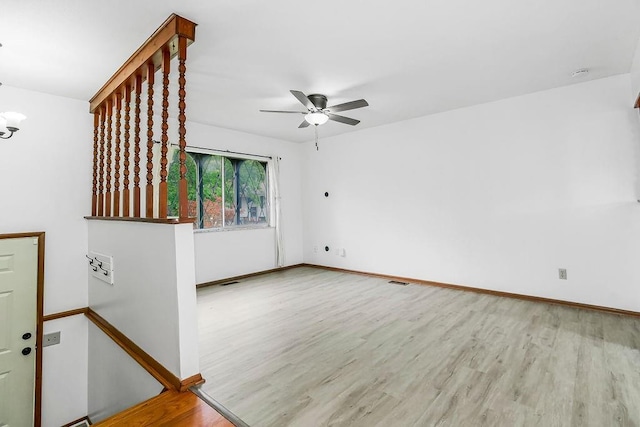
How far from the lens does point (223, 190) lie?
5.22 metres

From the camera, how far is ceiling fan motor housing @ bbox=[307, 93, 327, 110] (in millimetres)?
3465

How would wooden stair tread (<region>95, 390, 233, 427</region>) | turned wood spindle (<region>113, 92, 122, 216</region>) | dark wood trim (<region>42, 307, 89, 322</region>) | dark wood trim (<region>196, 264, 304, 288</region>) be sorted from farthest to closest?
dark wood trim (<region>196, 264, 304, 288</region>)
dark wood trim (<region>42, 307, 89, 322</region>)
turned wood spindle (<region>113, 92, 122, 216</region>)
wooden stair tread (<region>95, 390, 233, 427</region>)

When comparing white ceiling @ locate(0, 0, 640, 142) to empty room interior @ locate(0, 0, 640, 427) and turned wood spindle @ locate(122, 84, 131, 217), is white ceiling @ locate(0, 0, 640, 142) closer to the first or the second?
empty room interior @ locate(0, 0, 640, 427)

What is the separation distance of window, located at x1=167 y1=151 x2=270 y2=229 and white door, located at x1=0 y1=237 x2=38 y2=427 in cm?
184

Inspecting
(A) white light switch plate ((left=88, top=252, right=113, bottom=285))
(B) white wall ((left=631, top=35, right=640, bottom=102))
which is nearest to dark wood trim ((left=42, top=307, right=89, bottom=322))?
(A) white light switch plate ((left=88, top=252, right=113, bottom=285))

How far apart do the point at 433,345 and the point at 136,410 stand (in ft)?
7.45

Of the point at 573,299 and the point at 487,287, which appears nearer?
the point at 573,299

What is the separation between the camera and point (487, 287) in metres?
4.10

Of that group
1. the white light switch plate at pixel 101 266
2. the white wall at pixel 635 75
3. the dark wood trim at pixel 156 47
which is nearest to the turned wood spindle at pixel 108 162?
the dark wood trim at pixel 156 47

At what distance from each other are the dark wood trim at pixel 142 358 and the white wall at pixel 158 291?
40 mm

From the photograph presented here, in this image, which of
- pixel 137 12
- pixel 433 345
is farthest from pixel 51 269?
pixel 433 345

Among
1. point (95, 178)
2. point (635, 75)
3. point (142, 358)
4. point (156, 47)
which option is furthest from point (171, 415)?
point (635, 75)

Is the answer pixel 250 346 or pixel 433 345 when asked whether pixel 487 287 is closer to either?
pixel 433 345

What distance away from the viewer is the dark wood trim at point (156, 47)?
2080 mm
